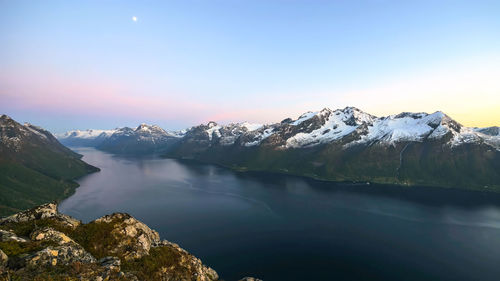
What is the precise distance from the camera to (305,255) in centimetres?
12194

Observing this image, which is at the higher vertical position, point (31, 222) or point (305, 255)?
point (31, 222)

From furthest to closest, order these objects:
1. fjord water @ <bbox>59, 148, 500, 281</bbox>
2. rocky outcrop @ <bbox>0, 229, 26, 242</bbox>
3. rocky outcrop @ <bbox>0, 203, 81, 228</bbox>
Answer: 1. fjord water @ <bbox>59, 148, 500, 281</bbox>
2. rocky outcrop @ <bbox>0, 203, 81, 228</bbox>
3. rocky outcrop @ <bbox>0, 229, 26, 242</bbox>

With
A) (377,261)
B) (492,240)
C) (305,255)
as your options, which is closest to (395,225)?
(492,240)

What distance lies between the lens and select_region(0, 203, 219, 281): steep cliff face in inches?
1280

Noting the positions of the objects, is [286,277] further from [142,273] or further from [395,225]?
[395,225]

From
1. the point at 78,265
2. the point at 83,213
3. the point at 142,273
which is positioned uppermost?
the point at 78,265

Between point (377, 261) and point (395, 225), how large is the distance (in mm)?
62102

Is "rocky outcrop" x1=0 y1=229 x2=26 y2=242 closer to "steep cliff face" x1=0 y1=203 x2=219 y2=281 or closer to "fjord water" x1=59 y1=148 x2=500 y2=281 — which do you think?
"steep cliff face" x1=0 y1=203 x2=219 y2=281

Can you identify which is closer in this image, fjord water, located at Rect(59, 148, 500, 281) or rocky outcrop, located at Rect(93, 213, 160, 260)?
rocky outcrop, located at Rect(93, 213, 160, 260)

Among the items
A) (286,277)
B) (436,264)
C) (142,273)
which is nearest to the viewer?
(142,273)

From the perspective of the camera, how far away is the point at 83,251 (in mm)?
39781

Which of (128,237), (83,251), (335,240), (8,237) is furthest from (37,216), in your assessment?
(335,240)

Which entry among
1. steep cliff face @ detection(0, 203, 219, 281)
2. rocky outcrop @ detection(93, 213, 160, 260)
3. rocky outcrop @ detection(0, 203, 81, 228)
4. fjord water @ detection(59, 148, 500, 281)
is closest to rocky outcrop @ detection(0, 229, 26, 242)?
steep cliff face @ detection(0, 203, 219, 281)

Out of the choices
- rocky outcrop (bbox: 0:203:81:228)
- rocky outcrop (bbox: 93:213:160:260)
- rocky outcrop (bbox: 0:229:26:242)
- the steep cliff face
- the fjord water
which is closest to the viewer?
the steep cliff face
